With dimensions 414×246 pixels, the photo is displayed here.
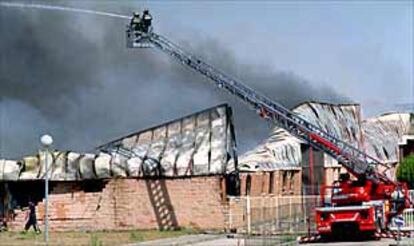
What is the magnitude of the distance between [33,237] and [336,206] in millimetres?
13646

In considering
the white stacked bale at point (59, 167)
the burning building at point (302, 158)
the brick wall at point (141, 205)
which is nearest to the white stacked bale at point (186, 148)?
the brick wall at point (141, 205)

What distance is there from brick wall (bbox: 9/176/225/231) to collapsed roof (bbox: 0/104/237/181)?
0.55 metres

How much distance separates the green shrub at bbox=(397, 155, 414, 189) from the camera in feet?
200

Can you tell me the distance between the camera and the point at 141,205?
41375mm

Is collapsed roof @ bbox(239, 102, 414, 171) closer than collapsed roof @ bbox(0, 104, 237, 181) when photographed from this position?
No

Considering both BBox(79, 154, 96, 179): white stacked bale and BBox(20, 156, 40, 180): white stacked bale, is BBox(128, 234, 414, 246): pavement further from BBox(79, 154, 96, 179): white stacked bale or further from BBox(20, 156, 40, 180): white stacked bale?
BBox(20, 156, 40, 180): white stacked bale

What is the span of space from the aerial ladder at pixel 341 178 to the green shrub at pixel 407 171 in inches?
916

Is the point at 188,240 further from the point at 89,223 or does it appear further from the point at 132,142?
the point at 132,142

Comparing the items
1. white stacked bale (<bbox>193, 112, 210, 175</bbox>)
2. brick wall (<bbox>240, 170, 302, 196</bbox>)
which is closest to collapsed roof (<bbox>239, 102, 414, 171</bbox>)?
brick wall (<bbox>240, 170, 302, 196</bbox>)

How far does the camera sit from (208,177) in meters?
40.8

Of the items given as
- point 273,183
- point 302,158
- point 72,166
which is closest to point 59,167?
point 72,166

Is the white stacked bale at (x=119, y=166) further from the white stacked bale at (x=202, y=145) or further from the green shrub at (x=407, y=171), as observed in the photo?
the green shrub at (x=407, y=171)

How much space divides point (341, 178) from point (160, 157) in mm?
11847

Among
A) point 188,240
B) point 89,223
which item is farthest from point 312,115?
point 188,240
